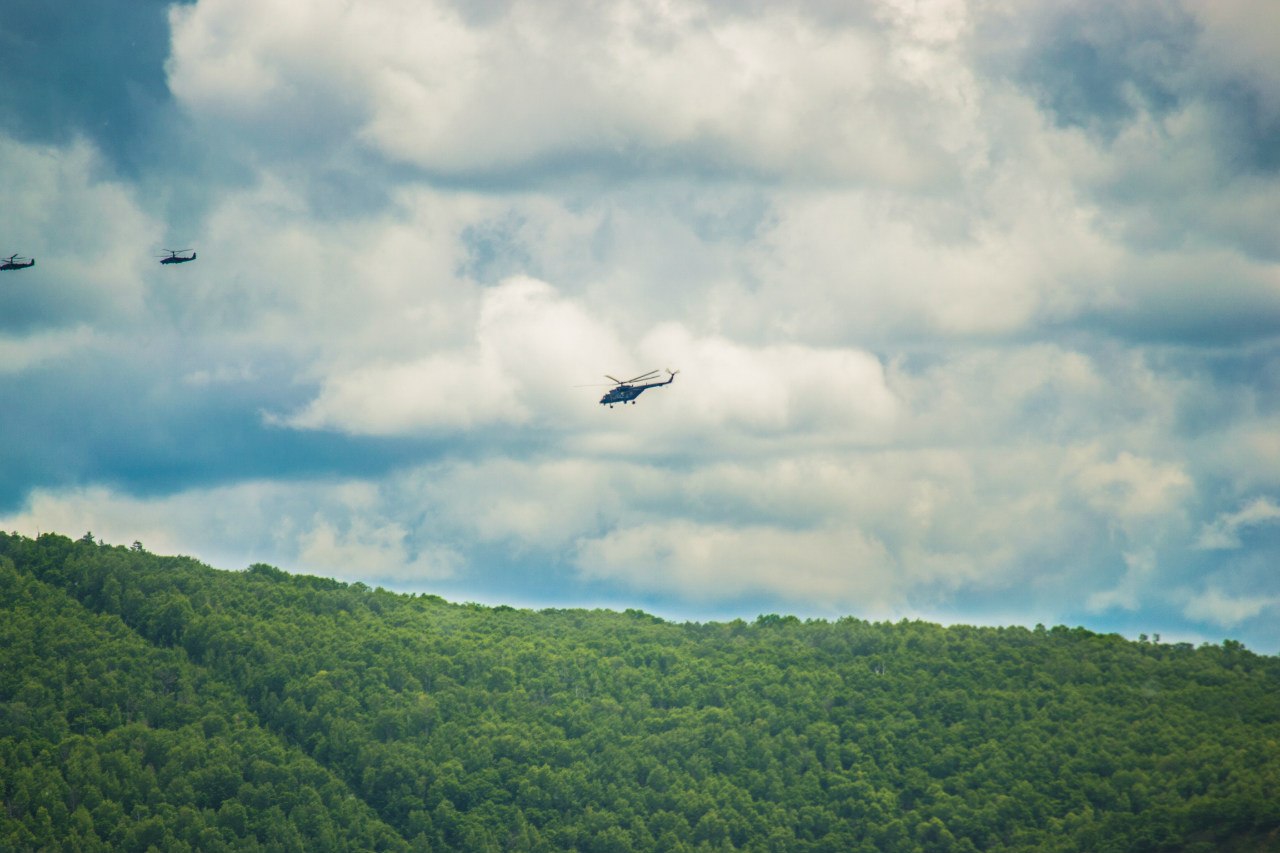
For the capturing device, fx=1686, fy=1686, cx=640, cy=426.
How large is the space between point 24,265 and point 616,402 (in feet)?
227

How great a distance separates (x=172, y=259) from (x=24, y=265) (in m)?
16.3

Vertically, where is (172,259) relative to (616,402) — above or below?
above

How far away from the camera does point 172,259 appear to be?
195 metres

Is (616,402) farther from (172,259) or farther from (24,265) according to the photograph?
(24,265)

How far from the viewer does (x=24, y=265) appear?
192 meters

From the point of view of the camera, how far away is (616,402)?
645ft

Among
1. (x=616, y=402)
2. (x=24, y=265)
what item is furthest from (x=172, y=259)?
(x=616, y=402)

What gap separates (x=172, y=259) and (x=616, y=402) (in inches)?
2126
